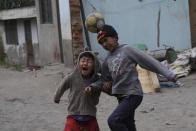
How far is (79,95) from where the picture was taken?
335 centimetres

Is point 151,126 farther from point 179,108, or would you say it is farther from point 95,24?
point 95,24

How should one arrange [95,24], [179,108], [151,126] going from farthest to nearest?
[179,108], [151,126], [95,24]

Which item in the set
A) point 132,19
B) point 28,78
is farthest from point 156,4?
point 28,78

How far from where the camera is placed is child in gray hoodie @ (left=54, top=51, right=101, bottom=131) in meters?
3.31

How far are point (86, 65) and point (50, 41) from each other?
25.2ft

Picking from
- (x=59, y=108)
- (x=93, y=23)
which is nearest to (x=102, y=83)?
(x=93, y=23)

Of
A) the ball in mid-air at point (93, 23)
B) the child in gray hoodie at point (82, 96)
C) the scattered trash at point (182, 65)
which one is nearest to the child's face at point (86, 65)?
the child in gray hoodie at point (82, 96)

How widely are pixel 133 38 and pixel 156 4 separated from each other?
1172 millimetres

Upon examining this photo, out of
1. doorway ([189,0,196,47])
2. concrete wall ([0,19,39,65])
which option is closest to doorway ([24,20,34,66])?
concrete wall ([0,19,39,65])

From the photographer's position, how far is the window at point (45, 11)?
1080cm

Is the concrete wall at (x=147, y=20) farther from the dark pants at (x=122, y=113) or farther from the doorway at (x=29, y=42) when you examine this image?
the doorway at (x=29, y=42)

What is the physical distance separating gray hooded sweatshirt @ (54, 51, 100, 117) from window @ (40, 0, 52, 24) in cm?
765

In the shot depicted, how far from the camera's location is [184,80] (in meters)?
7.84

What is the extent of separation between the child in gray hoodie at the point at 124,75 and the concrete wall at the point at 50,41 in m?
6.84
